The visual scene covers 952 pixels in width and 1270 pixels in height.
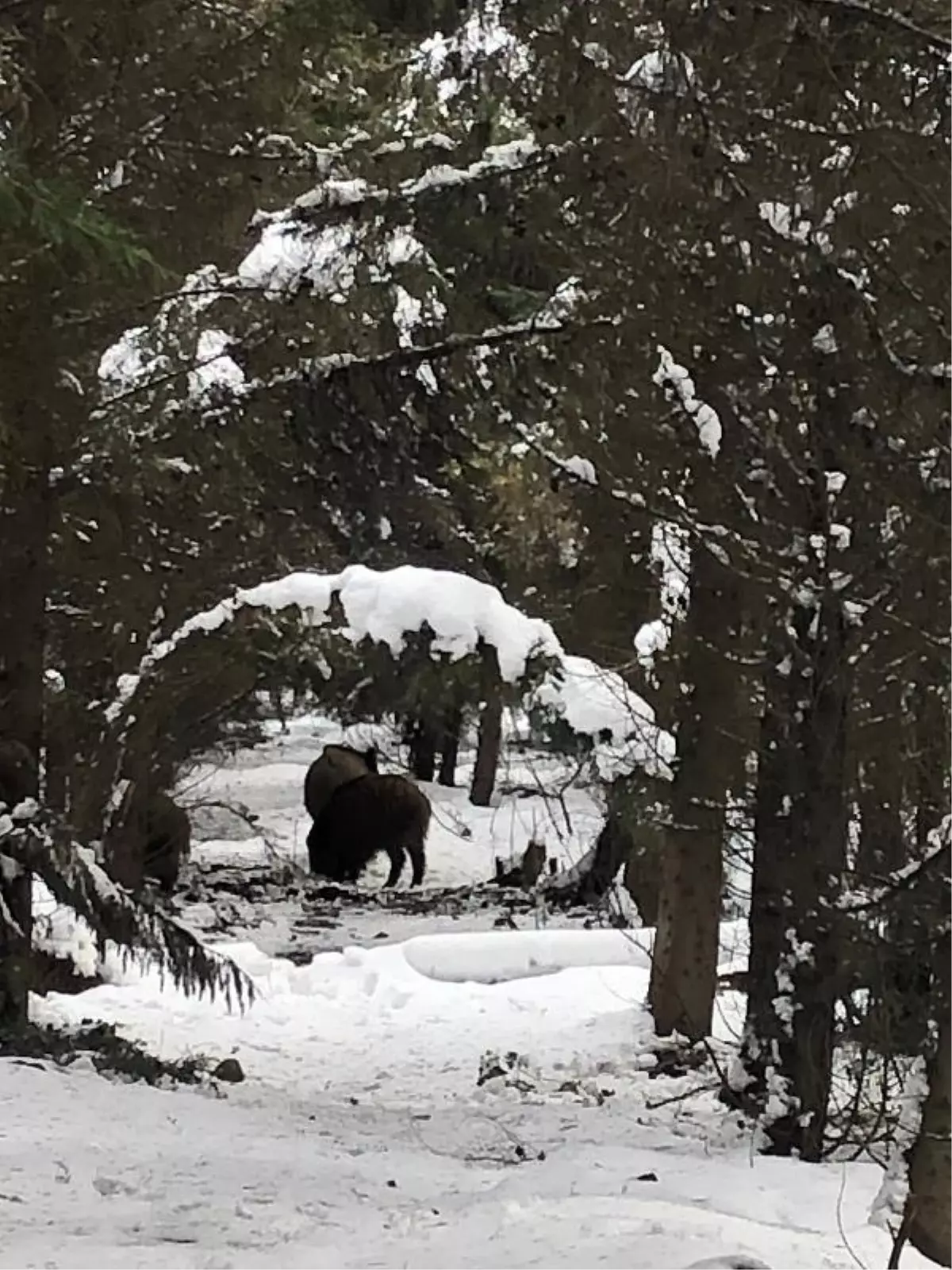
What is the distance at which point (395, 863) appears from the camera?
2244cm

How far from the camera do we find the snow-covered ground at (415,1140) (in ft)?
17.6

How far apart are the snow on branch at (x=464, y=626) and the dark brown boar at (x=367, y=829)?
13402 mm

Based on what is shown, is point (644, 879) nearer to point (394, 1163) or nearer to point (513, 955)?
point (513, 955)

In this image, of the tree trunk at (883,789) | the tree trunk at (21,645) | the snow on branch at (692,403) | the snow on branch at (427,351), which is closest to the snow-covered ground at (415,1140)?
the tree trunk at (21,645)

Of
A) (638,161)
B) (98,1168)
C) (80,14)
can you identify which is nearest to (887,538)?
(638,161)

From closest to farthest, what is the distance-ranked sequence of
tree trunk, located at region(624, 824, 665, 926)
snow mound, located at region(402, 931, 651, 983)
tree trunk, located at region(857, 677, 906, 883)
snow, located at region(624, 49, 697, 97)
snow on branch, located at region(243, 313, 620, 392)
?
snow, located at region(624, 49, 697, 97) < tree trunk, located at region(857, 677, 906, 883) < snow on branch, located at region(243, 313, 620, 392) < tree trunk, located at region(624, 824, 665, 926) < snow mound, located at region(402, 931, 651, 983)

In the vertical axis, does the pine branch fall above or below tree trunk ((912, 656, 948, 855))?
below

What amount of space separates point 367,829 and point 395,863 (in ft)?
2.32

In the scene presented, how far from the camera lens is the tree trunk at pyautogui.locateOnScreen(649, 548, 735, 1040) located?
30.8ft

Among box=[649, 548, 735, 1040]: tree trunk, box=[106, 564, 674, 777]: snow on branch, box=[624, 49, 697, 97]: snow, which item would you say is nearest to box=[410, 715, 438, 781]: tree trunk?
box=[649, 548, 735, 1040]: tree trunk

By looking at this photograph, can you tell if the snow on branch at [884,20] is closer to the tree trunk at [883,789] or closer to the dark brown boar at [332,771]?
the tree trunk at [883,789]

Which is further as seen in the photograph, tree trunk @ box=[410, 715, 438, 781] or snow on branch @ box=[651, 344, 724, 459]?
tree trunk @ box=[410, 715, 438, 781]

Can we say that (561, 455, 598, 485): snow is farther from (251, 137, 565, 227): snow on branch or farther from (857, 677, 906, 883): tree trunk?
(857, 677, 906, 883): tree trunk

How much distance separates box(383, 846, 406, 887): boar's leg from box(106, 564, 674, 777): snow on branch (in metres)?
13.7
